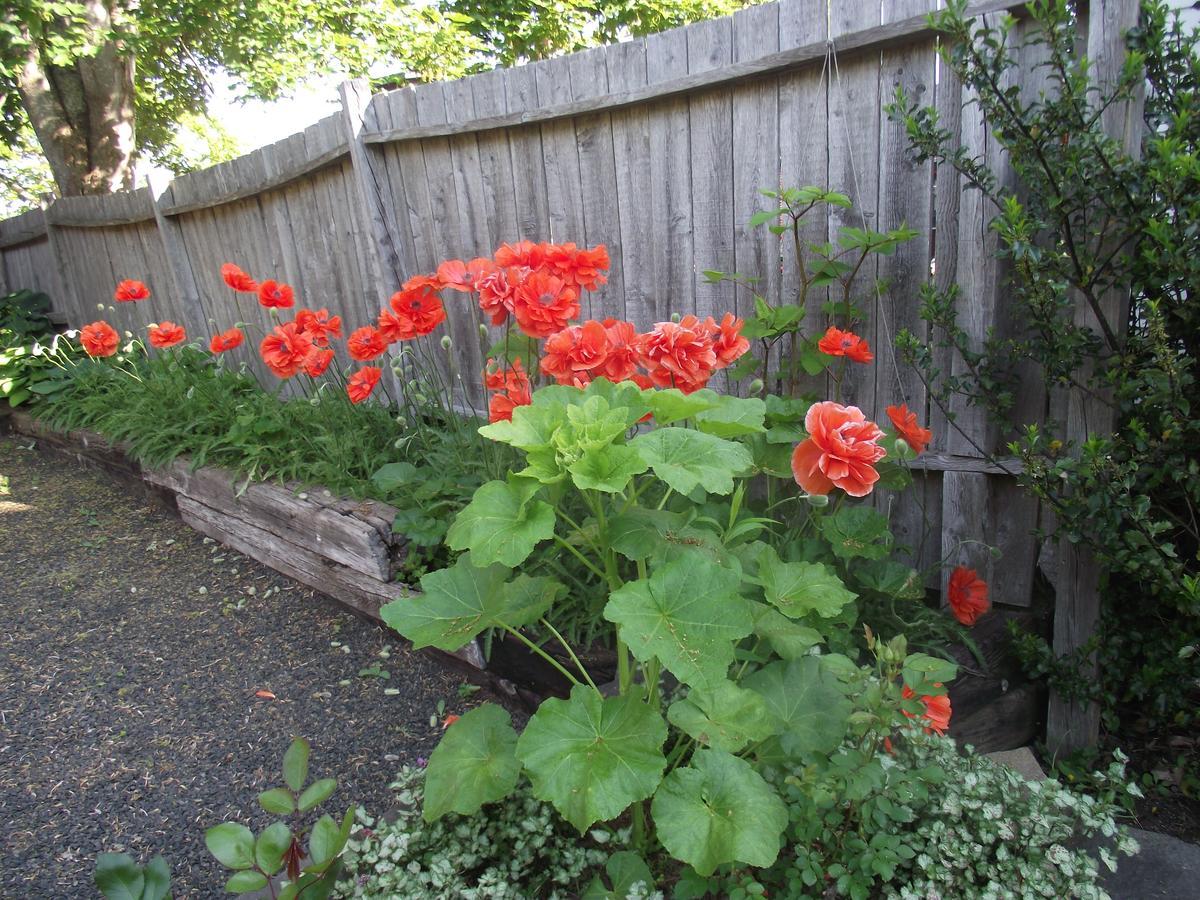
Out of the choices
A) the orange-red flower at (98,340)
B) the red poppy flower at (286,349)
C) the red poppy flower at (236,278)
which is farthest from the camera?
the orange-red flower at (98,340)

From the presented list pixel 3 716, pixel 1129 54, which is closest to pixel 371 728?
pixel 3 716

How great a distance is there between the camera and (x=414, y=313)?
2.47 metres

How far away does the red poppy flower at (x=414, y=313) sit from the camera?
245 cm

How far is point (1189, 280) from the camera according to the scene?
162 cm

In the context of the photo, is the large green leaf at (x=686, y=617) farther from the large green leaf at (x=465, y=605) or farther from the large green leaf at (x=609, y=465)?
the large green leaf at (x=465, y=605)

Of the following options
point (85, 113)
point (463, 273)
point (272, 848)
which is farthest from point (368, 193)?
point (85, 113)

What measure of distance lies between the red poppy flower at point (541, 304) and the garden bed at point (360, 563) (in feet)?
3.11

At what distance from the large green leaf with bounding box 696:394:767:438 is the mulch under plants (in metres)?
1.34

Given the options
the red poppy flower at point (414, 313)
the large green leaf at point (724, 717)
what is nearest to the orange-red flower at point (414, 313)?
the red poppy flower at point (414, 313)

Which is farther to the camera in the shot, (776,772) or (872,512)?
(872,512)

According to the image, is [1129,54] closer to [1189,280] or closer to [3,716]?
[1189,280]

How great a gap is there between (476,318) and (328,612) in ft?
4.65

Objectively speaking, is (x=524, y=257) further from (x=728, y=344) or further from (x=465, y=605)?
(x=465, y=605)

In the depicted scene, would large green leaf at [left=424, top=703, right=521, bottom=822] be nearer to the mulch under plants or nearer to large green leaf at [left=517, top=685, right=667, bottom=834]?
large green leaf at [left=517, top=685, right=667, bottom=834]
